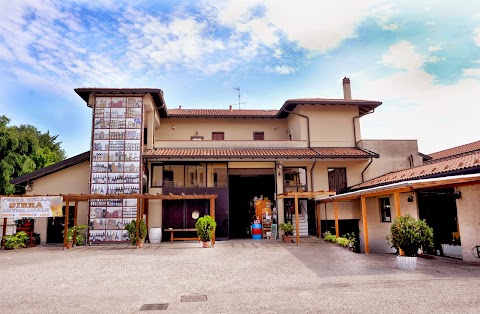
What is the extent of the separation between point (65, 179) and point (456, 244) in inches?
684

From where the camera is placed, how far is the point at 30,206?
14.2m

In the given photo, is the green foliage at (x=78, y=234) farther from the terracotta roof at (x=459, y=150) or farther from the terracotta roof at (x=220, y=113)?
the terracotta roof at (x=459, y=150)

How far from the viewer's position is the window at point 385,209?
51.3 feet

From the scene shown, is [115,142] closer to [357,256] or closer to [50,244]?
[50,244]

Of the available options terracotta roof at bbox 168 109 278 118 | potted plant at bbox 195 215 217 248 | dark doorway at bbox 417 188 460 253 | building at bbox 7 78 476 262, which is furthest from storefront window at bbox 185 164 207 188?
dark doorway at bbox 417 188 460 253

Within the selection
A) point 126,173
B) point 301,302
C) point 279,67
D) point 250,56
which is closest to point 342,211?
point 279,67

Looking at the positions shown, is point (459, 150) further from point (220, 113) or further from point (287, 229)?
point (220, 113)

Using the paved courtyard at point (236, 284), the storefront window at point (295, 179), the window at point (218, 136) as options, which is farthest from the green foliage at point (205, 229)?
the window at point (218, 136)

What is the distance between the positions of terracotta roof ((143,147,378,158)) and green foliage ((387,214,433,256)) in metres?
8.47

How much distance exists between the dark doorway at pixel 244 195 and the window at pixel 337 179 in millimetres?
4406

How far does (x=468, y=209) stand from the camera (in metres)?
10.6

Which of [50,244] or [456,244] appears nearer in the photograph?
[456,244]

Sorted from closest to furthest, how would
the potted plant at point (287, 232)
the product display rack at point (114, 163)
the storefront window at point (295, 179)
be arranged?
1. the product display rack at point (114, 163)
2. the potted plant at point (287, 232)
3. the storefront window at point (295, 179)

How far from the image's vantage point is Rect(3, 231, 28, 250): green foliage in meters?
14.3
